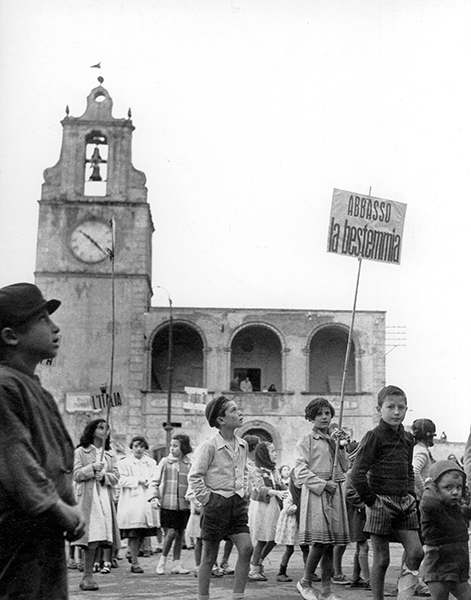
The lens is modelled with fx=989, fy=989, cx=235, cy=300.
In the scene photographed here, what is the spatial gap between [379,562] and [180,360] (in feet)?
129

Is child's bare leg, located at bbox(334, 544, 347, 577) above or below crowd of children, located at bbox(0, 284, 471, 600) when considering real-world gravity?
below

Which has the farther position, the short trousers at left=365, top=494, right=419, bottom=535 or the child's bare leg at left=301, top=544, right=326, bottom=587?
the child's bare leg at left=301, top=544, right=326, bottom=587

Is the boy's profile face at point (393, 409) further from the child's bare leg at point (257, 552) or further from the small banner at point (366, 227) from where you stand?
the child's bare leg at point (257, 552)

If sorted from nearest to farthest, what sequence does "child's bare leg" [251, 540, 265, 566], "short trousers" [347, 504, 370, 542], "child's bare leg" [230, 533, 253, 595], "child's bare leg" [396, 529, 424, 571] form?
"child's bare leg" [396, 529, 424, 571] → "child's bare leg" [230, 533, 253, 595] → "short trousers" [347, 504, 370, 542] → "child's bare leg" [251, 540, 265, 566]

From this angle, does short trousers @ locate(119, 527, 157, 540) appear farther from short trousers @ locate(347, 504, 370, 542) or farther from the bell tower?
the bell tower

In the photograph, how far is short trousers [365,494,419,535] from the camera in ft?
22.6

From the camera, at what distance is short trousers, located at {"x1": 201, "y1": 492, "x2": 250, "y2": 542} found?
24.3 feet

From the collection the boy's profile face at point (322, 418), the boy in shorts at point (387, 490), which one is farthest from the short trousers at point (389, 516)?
the boy's profile face at point (322, 418)

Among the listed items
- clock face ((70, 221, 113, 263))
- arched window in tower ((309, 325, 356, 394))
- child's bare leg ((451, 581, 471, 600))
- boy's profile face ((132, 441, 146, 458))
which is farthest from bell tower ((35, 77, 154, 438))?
child's bare leg ((451, 581, 471, 600))

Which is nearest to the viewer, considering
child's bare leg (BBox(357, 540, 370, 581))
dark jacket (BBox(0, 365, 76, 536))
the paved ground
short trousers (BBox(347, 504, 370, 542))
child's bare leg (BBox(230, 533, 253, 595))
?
dark jacket (BBox(0, 365, 76, 536))

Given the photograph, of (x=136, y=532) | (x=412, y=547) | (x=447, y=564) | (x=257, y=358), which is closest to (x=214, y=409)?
(x=412, y=547)

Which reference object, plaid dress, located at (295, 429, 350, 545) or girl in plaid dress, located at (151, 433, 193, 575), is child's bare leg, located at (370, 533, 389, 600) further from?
girl in plaid dress, located at (151, 433, 193, 575)

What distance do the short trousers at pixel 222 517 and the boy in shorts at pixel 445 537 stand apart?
1714 mm

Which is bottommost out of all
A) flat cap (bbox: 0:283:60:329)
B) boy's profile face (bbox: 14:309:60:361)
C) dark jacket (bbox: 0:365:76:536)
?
dark jacket (bbox: 0:365:76:536)
